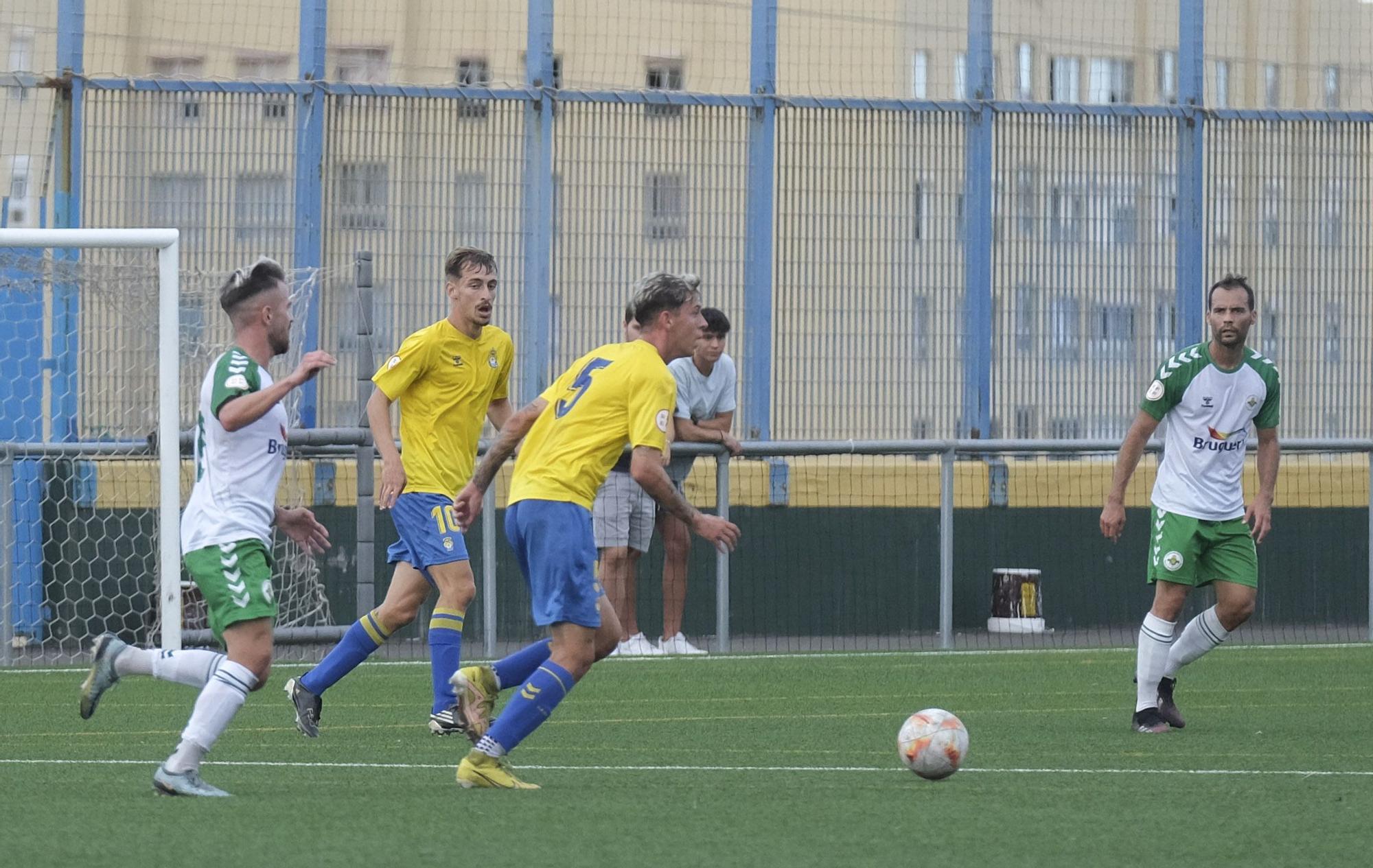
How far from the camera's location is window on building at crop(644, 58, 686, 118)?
1642 cm

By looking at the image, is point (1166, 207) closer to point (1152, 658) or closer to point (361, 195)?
point (361, 195)

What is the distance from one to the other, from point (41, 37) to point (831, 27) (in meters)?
6.29

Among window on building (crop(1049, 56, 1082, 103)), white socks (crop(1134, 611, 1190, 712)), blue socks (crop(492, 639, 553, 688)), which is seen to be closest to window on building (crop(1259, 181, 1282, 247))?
window on building (crop(1049, 56, 1082, 103))

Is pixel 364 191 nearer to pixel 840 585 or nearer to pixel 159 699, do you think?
pixel 840 585

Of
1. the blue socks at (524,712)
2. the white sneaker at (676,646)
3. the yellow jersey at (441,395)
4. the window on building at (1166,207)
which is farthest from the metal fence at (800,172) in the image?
the blue socks at (524,712)

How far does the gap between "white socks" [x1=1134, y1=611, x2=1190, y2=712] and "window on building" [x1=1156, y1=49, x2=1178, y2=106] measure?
9111mm

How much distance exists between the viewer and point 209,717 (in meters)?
6.41

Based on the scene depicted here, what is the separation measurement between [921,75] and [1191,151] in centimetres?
238

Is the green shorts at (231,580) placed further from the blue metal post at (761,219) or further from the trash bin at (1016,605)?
the blue metal post at (761,219)

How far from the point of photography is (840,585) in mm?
14984

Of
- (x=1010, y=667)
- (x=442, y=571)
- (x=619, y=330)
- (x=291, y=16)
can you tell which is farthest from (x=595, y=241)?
(x=442, y=571)

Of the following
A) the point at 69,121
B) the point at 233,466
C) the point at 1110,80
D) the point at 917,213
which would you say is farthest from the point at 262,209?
the point at 233,466

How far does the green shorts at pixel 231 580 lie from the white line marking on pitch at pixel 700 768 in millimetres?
1131

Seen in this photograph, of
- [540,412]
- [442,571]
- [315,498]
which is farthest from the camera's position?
[315,498]
